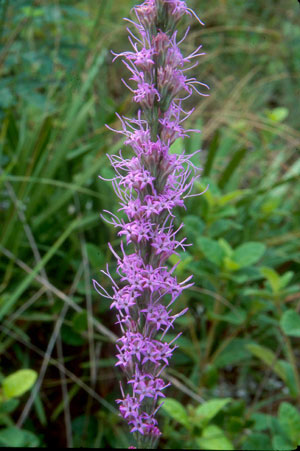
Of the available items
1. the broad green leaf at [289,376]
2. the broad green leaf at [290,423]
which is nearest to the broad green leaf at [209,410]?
the broad green leaf at [290,423]

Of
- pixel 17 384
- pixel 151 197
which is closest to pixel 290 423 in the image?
pixel 17 384

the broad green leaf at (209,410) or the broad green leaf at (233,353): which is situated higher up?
the broad green leaf at (233,353)

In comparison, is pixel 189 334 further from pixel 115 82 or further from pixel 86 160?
pixel 115 82

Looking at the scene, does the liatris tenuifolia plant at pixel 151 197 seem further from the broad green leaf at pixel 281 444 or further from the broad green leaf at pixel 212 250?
the broad green leaf at pixel 212 250

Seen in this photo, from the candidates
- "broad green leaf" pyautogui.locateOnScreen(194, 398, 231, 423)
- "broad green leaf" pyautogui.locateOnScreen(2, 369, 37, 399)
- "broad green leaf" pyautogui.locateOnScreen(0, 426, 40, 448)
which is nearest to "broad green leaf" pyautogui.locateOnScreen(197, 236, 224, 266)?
"broad green leaf" pyautogui.locateOnScreen(194, 398, 231, 423)

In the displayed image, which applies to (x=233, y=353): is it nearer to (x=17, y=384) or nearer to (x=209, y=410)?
(x=209, y=410)

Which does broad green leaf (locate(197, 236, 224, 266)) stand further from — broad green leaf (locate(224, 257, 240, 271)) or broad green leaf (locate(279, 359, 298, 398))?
broad green leaf (locate(279, 359, 298, 398))
